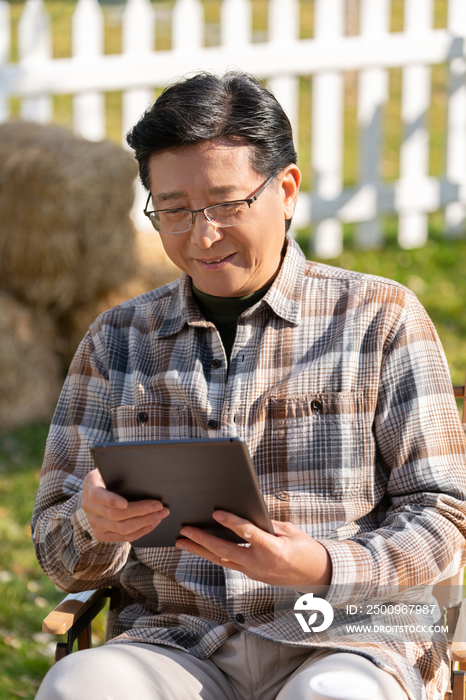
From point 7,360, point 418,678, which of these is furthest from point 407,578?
point 7,360

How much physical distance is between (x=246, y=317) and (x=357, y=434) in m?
0.40

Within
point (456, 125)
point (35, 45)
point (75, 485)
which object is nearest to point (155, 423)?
point (75, 485)

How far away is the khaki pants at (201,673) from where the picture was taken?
1651 millimetres

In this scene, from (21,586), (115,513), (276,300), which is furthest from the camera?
(21,586)

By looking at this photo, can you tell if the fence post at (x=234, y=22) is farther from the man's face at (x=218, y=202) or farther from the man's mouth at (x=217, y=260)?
the man's mouth at (x=217, y=260)

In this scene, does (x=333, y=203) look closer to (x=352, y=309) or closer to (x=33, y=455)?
(x=33, y=455)

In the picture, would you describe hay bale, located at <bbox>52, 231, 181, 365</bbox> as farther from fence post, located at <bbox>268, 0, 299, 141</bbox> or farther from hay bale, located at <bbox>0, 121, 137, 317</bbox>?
fence post, located at <bbox>268, 0, 299, 141</bbox>

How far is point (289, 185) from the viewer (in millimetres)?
2082

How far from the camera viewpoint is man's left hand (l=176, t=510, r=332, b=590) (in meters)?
1.56

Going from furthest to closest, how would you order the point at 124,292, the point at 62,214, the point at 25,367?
the point at 124,292, the point at 25,367, the point at 62,214

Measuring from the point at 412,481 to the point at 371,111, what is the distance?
4479mm

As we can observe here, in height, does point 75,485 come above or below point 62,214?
below

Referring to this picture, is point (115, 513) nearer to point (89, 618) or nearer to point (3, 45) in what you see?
point (89, 618)

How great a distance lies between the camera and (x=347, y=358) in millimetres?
1932
